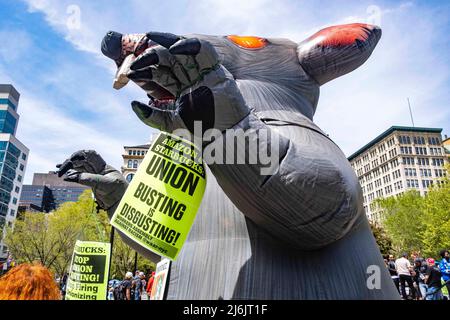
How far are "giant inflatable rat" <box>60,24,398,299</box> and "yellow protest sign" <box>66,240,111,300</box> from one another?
1481 mm

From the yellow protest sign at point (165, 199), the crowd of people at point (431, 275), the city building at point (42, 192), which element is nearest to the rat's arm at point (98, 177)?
the yellow protest sign at point (165, 199)

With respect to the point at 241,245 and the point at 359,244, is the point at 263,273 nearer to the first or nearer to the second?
the point at 241,245

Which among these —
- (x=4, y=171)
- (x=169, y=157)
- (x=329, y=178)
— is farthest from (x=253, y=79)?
(x=4, y=171)

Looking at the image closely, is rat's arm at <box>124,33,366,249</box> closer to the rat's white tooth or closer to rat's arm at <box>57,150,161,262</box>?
the rat's white tooth

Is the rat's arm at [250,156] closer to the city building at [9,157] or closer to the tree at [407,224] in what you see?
the tree at [407,224]

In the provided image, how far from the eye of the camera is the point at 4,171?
55.9 meters

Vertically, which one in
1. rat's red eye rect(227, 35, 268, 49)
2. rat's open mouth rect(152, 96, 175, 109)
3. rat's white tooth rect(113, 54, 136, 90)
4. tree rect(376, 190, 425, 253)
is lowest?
rat's open mouth rect(152, 96, 175, 109)

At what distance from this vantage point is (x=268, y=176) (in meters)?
1.23

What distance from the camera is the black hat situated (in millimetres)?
1918

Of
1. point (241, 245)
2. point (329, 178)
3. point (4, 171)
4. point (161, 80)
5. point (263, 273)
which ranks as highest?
point (4, 171)

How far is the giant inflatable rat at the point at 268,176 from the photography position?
124 cm

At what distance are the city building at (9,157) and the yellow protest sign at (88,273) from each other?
6086 centimetres

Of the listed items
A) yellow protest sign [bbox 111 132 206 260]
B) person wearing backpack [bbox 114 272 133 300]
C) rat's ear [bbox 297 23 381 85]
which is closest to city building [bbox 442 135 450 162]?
person wearing backpack [bbox 114 272 133 300]

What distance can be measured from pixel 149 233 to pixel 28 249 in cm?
2820
